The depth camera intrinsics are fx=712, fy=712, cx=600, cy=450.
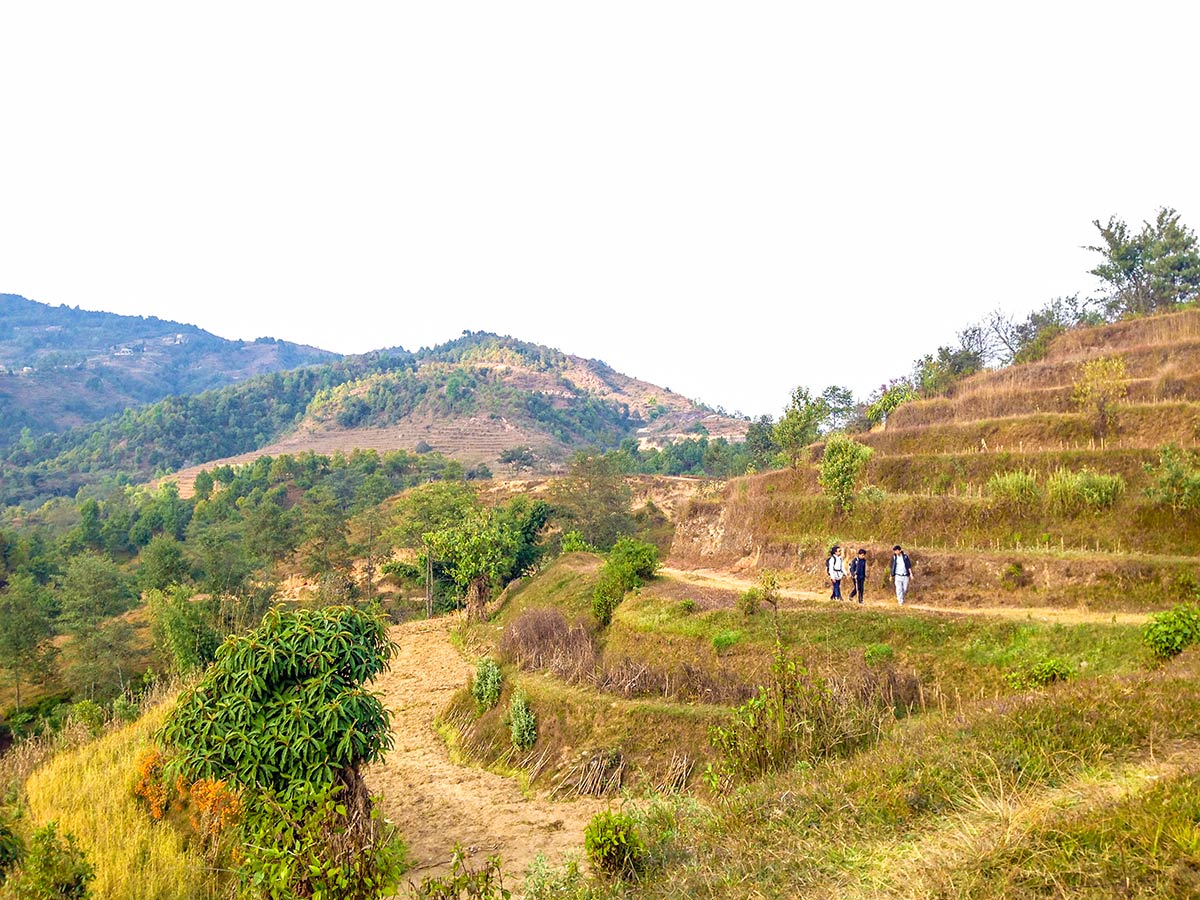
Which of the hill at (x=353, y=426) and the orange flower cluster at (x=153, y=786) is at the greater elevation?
the hill at (x=353, y=426)

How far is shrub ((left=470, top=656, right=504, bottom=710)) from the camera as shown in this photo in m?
17.2

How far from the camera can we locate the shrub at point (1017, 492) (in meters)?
18.2

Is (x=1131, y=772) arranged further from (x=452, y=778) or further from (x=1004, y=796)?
(x=452, y=778)

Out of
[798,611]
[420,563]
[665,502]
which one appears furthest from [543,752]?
[665,502]

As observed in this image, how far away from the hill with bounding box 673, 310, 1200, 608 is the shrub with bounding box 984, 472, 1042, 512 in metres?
0.03

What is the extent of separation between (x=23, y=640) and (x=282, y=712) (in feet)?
109

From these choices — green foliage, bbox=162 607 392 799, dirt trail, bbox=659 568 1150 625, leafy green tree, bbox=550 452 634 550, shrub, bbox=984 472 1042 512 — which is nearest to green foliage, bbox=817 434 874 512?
dirt trail, bbox=659 568 1150 625

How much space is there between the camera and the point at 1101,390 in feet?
73.8

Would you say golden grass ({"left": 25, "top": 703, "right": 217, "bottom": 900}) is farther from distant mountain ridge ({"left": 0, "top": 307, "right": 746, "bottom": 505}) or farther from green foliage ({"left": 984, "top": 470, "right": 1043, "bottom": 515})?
distant mountain ridge ({"left": 0, "top": 307, "right": 746, "bottom": 505})

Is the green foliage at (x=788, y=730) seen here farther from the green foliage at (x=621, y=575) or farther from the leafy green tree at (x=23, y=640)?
the leafy green tree at (x=23, y=640)

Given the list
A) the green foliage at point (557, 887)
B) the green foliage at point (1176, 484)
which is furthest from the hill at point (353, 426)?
the green foliage at point (557, 887)

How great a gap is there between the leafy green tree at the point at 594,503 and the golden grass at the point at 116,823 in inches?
1043

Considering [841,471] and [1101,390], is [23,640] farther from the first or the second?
[1101,390]

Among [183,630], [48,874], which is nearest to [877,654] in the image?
[48,874]
